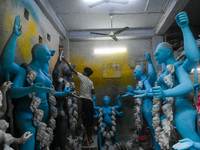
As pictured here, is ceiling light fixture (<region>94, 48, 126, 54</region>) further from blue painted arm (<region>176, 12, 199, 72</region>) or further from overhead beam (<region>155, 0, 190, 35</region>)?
blue painted arm (<region>176, 12, 199, 72</region>)

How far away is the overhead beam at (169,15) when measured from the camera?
4244mm

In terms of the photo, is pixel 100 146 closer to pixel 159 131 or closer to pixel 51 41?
pixel 159 131

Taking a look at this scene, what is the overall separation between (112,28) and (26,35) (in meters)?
3.30

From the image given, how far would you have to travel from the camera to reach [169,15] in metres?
4.77

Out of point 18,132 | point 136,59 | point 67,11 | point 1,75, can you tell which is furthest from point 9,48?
point 136,59

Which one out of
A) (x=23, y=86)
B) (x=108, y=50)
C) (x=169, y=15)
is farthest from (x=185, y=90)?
(x=108, y=50)

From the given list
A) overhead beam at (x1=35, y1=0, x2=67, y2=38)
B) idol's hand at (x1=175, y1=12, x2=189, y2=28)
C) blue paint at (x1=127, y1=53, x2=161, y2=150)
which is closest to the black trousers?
blue paint at (x1=127, y1=53, x2=161, y2=150)

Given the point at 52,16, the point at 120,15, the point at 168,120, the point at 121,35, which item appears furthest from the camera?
the point at 121,35

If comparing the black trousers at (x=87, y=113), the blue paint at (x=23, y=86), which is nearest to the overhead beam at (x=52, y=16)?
the blue paint at (x=23, y=86)

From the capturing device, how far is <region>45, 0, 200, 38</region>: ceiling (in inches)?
184

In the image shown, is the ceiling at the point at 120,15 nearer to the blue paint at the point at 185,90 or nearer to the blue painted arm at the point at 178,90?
the blue paint at the point at 185,90

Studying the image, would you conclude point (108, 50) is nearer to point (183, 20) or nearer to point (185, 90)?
point (183, 20)

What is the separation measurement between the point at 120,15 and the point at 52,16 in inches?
75.1

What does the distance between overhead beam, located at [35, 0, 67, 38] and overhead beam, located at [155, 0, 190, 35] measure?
297cm
